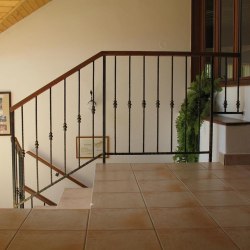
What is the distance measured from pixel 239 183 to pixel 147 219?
1.03 meters

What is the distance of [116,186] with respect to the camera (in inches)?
103

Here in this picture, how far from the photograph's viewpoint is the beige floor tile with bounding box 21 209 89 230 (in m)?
1.82

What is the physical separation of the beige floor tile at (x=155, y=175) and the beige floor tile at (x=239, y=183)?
435 mm

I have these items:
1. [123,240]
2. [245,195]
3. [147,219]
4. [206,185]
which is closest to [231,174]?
[206,185]

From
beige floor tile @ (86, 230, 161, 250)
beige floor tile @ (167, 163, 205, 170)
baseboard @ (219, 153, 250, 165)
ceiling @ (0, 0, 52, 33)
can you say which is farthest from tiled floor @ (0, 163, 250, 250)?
ceiling @ (0, 0, 52, 33)

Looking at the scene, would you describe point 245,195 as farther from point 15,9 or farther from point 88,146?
point 15,9

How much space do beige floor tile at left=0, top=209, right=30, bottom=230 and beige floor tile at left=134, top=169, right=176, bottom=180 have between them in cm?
109

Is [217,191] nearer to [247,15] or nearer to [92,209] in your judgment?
[92,209]

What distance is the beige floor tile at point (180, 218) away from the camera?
6.04 ft

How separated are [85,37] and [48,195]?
2592 mm

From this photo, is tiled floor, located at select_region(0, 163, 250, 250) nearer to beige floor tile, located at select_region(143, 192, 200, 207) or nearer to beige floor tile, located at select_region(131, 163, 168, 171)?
beige floor tile, located at select_region(143, 192, 200, 207)

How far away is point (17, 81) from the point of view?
223 inches

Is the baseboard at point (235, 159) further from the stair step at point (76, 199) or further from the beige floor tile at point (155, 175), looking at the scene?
the stair step at point (76, 199)

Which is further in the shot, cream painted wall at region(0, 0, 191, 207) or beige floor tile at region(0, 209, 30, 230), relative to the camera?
cream painted wall at region(0, 0, 191, 207)
